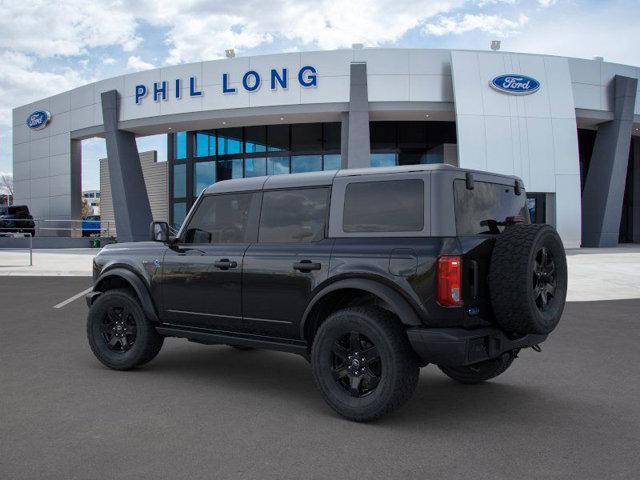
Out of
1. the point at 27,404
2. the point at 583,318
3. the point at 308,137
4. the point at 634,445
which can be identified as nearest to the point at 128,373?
the point at 27,404

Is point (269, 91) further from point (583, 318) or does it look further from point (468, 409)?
point (468, 409)

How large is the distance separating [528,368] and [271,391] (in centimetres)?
273

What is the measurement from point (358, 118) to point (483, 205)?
21.4m

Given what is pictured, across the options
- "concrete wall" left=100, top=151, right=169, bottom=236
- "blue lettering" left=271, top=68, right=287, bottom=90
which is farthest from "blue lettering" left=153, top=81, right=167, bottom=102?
"concrete wall" left=100, top=151, right=169, bottom=236

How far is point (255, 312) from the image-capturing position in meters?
5.02

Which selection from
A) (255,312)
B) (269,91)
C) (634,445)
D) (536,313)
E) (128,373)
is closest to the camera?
(634,445)

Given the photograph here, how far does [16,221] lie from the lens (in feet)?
109

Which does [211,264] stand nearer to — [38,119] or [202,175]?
[202,175]

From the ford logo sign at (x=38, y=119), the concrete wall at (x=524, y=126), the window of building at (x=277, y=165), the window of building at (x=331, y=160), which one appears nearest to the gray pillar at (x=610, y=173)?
the concrete wall at (x=524, y=126)

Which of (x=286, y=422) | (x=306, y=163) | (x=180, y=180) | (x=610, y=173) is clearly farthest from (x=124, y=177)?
(x=286, y=422)

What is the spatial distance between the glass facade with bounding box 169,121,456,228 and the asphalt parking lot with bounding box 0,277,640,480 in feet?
81.8

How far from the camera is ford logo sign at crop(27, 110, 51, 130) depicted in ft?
114

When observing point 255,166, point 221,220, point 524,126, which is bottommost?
point 221,220

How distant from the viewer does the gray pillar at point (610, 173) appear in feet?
91.0
